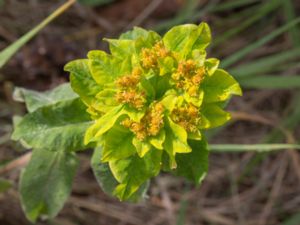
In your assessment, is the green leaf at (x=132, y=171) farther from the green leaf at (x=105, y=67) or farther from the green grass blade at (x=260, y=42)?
the green grass blade at (x=260, y=42)

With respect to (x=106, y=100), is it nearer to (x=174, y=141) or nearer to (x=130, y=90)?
(x=130, y=90)

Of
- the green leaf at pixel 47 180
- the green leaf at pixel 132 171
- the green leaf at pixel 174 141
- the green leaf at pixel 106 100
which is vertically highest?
the green leaf at pixel 106 100

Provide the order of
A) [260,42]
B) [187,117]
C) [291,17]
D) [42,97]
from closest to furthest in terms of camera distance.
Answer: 1. [187,117]
2. [42,97]
3. [260,42]
4. [291,17]

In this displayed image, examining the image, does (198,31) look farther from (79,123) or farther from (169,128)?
(79,123)

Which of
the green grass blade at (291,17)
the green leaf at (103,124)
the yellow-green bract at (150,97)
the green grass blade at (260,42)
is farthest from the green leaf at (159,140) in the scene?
the green grass blade at (291,17)

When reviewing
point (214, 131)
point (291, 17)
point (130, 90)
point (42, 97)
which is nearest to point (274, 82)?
point (214, 131)

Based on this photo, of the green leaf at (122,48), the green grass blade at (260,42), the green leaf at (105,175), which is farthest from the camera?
the green grass blade at (260,42)

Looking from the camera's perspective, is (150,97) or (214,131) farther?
(214,131)

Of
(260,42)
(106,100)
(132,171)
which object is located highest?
(106,100)

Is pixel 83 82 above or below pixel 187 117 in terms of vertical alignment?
above
